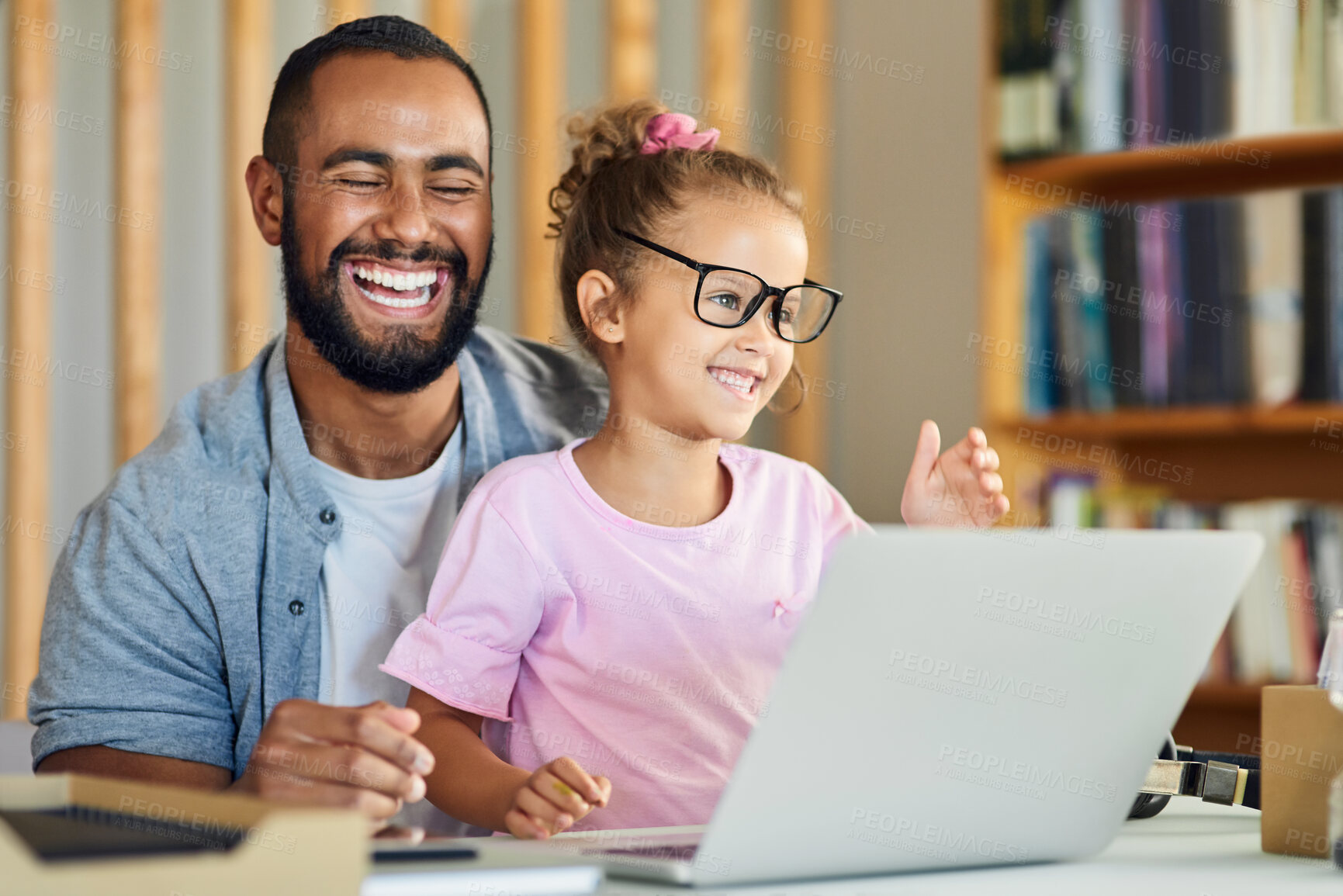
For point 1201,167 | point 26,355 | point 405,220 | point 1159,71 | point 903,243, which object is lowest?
point 26,355

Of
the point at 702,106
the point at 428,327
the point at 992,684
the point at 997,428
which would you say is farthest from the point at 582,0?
the point at 992,684

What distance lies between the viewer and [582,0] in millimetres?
2477

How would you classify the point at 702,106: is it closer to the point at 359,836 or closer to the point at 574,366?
the point at 574,366

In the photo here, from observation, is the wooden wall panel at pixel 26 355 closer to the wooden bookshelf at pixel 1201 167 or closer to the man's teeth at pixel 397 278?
the man's teeth at pixel 397 278

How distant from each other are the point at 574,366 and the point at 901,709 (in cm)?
93

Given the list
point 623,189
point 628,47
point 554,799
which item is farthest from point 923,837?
point 628,47

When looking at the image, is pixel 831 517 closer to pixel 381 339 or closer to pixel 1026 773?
pixel 381 339

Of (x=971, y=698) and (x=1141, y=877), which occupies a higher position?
(x=971, y=698)

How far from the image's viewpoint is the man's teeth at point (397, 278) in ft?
4.57

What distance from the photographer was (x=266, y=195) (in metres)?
1.47

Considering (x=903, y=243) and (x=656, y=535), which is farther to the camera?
(x=903, y=243)

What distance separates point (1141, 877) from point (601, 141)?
2.94ft

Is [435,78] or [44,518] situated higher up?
[435,78]

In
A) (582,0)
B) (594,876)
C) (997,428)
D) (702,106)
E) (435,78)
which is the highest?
(582,0)
